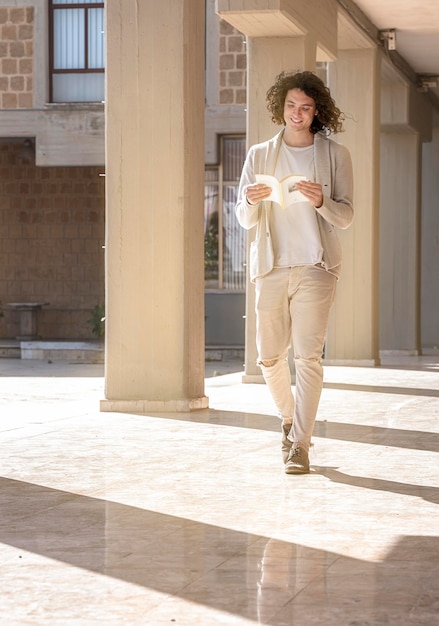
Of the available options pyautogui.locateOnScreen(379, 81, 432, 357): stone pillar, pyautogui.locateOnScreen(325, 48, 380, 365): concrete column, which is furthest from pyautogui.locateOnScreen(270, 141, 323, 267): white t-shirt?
pyautogui.locateOnScreen(379, 81, 432, 357): stone pillar

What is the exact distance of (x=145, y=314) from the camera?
821cm

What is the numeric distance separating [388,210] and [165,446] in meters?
11.4

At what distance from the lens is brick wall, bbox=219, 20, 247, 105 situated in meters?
20.4

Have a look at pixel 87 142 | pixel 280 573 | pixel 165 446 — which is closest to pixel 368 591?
pixel 280 573

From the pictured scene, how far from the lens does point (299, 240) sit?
18.2ft

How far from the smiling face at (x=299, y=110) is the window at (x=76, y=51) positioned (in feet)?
53.1

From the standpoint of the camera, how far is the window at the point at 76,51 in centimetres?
2152

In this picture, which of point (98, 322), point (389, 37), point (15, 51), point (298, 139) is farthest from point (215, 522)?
point (15, 51)

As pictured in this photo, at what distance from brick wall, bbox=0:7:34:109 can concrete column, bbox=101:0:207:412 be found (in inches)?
532

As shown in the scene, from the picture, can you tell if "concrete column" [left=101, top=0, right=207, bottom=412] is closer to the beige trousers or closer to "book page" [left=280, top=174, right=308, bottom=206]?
the beige trousers

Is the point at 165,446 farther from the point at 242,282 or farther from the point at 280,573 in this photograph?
the point at 242,282

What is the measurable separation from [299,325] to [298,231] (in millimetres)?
414

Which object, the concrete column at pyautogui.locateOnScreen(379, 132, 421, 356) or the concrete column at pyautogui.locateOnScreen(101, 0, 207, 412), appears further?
the concrete column at pyautogui.locateOnScreen(379, 132, 421, 356)

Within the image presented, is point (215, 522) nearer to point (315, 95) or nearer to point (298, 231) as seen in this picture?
point (298, 231)
